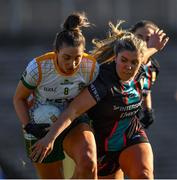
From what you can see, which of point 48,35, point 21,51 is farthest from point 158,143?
point 48,35

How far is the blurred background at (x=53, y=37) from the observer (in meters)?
17.4

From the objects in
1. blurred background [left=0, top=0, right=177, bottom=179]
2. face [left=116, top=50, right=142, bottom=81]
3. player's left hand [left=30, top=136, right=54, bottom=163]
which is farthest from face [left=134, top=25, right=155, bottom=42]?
blurred background [left=0, top=0, right=177, bottom=179]

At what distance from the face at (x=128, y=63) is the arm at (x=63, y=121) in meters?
0.30

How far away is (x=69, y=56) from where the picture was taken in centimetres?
711

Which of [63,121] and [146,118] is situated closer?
[63,121]

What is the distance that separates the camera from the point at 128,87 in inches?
293

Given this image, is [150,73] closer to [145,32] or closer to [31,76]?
[145,32]

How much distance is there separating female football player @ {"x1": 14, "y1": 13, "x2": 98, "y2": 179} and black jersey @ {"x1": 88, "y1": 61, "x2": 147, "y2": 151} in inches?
4.4

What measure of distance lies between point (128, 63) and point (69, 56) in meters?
0.45

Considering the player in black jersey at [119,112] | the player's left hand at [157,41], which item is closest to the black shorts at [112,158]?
the player in black jersey at [119,112]

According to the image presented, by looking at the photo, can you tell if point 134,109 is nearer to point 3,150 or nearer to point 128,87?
point 128,87

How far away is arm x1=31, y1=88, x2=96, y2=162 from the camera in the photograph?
706cm

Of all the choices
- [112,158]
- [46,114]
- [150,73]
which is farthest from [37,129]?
[150,73]

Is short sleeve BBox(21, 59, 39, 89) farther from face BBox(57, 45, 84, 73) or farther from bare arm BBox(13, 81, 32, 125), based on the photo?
face BBox(57, 45, 84, 73)
